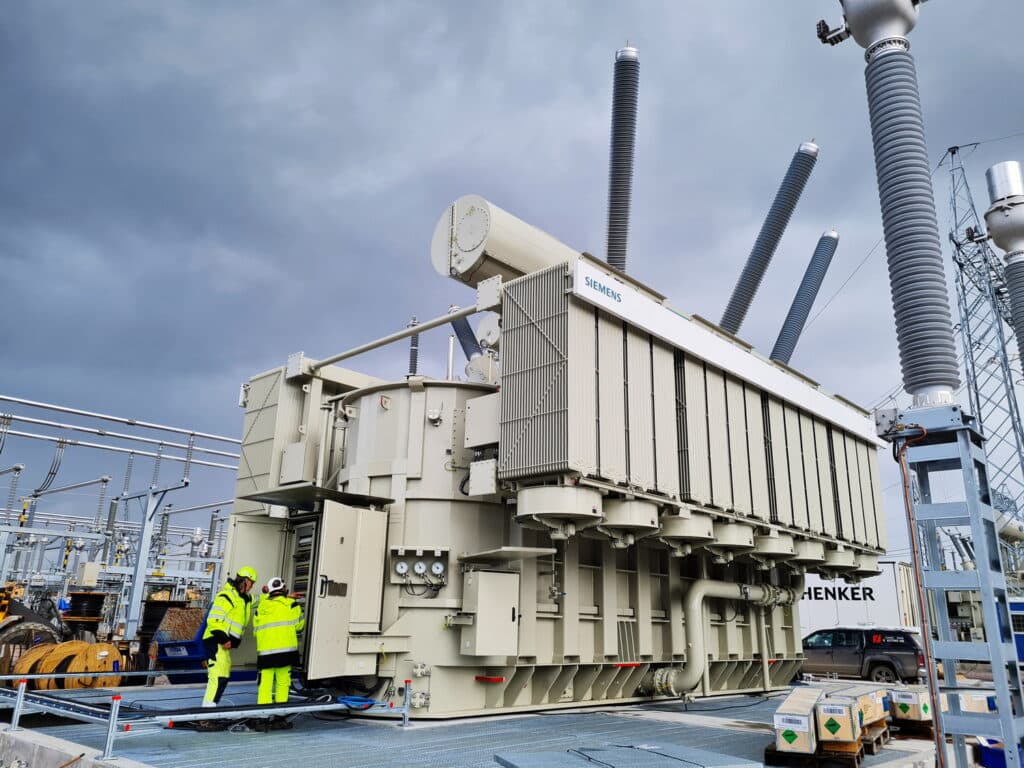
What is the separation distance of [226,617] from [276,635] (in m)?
0.61

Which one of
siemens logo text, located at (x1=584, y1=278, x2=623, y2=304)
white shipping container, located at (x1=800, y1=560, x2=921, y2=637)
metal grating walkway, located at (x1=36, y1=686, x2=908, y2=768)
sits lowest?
metal grating walkway, located at (x1=36, y1=686, x2=908, y2=768)

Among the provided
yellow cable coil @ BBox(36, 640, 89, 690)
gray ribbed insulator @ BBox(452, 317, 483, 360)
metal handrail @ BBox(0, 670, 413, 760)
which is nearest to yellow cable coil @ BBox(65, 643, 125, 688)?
yellow cable coil @ BBox(36, 640, 89, 690)

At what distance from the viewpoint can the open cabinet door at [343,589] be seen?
957 cm

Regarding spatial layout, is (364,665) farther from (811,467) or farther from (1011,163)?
(1011,163)

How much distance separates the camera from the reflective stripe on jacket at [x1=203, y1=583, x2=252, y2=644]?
28.5ft

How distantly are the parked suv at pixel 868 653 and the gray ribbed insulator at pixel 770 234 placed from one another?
9.29 meters

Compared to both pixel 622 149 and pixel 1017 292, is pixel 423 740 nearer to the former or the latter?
pixel 622 149

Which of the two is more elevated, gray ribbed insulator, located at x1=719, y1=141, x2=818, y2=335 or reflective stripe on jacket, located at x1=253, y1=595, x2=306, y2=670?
gray ribbed insulator, located at x1=719, y1=141, x2=818, y2=335

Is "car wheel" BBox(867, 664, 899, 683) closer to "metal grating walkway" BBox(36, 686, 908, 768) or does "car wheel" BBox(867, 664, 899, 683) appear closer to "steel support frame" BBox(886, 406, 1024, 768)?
"metal grating walkway" BBox(36, 686, 908, 768)

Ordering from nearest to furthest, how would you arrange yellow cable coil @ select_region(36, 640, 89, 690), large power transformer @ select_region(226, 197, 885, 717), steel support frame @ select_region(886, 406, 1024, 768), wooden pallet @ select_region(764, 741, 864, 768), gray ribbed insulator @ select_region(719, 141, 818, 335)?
steel support frame @ select_region(886, 406, 1024, 768) → wooden pallet @ select_region(764, 741, 864, 768) → large power transformer @ select_region(226, 197, 885, 717) → yellow cable coil @ select_region(36, 640, 89, 690) → gray ribbed insulator @ select_region(719, 141, 818, 335)

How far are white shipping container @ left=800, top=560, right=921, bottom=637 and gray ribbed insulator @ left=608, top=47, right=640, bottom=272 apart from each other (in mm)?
16386

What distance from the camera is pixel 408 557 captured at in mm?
10609

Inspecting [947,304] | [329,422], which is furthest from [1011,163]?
[329,422]

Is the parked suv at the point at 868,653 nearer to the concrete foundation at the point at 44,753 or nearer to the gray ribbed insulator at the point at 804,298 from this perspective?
the gray ribbed insulator at the point at 804,298
